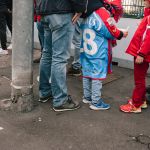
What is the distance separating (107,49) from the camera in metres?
4.16

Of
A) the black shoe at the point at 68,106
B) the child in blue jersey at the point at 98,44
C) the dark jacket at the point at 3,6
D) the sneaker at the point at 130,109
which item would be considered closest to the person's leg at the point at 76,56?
the child in blue jersey at the point at 98,44

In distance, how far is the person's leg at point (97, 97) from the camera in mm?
4258

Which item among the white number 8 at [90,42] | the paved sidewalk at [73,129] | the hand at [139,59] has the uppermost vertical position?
the white number 8 at [90,42]

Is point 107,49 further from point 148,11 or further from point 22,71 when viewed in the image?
point 22,71

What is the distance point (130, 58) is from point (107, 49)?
2330 millimetres

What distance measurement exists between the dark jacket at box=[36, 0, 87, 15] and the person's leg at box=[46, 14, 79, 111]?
6 cm

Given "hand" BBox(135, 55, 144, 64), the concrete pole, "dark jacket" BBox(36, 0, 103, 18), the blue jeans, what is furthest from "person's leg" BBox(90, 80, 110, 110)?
"dark jacket" BBox(36, 0, 103, 18)

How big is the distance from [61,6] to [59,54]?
57 cm

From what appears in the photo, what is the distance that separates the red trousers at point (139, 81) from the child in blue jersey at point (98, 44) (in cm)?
36

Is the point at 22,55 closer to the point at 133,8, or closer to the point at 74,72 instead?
the point at 74,72

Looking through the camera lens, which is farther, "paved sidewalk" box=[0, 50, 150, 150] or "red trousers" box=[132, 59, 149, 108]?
"red trousers" box=[132, 59, 149, 108]

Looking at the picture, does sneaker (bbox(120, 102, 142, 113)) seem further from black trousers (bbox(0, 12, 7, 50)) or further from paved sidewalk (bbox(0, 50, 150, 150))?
black trousers (bbox(0, 12, 7, 50))

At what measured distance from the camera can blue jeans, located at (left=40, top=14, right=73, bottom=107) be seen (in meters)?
3.88

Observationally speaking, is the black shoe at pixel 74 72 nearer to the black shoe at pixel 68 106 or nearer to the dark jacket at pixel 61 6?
the black shoe at pixel 68 106
